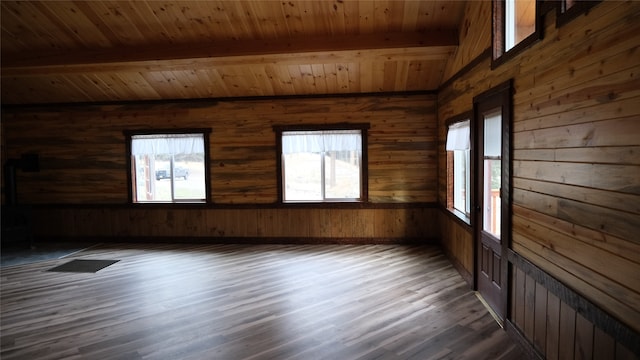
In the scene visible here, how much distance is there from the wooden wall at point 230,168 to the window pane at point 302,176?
8.4 inches

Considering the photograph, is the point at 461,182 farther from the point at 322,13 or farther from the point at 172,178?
the point at 172,178

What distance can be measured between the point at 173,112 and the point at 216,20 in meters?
2.40

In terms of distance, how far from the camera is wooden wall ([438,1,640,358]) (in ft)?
5.82

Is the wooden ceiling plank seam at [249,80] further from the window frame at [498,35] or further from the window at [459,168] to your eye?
the window frame at [498,35]

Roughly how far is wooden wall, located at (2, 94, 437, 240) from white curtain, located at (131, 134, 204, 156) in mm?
195

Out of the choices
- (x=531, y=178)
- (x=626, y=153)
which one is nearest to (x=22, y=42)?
(x=531, y=178)

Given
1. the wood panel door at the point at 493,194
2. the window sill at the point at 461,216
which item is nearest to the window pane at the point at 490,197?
the wood panel door at the point at 493,194

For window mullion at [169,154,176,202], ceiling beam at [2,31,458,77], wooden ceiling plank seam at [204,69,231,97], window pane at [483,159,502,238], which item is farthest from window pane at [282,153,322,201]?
window pane at [483,159,502,238]

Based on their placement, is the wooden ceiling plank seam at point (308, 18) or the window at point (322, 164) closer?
the wooden ceiling plank seam at point (308, 18)

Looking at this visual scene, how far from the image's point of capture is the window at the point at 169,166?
22.0 ft

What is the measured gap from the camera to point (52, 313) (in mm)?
3795

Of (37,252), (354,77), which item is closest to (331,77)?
(354,77)

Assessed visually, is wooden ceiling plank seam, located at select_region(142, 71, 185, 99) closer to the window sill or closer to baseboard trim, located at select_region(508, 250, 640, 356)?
the window sill

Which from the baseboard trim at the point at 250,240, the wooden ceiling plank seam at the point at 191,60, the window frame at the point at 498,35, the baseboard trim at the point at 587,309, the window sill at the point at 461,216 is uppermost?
the wooden ceiling plank seam at the point at 191,60
